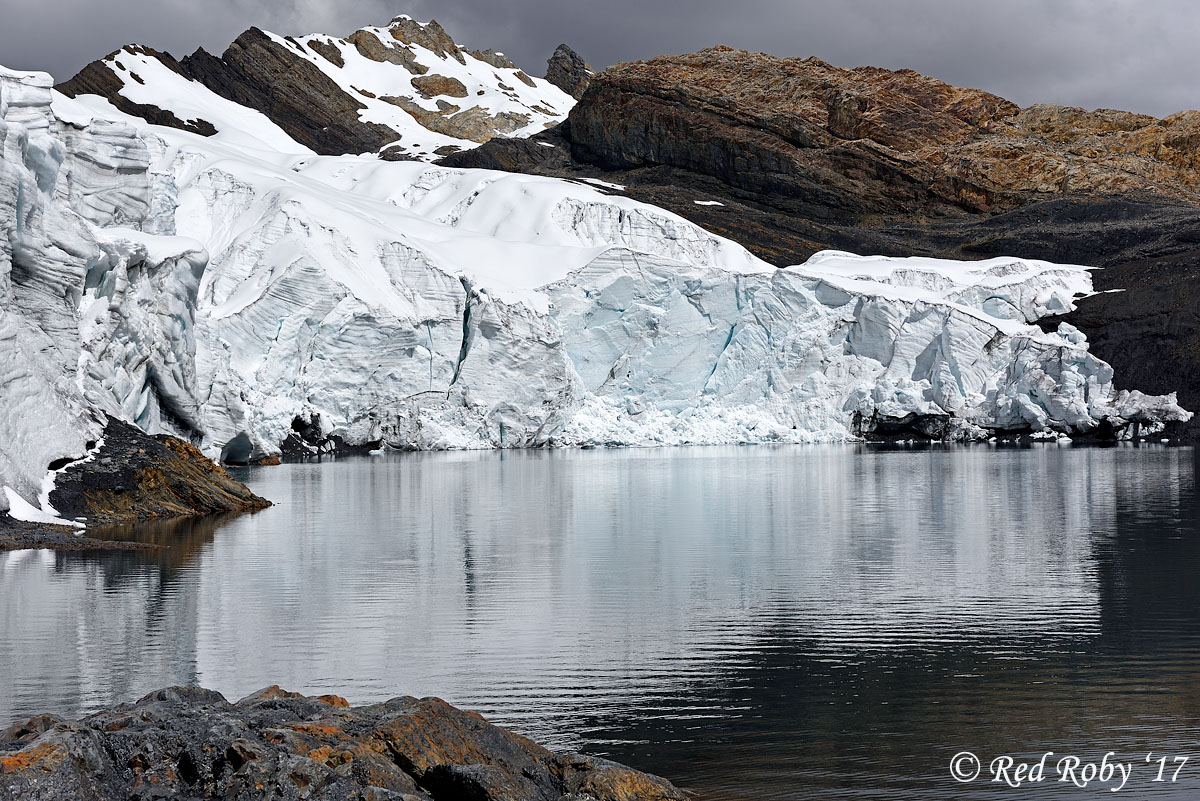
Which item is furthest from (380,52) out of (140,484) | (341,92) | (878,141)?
(140,484)

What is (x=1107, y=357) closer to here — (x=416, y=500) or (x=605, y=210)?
(x=605, y=210)

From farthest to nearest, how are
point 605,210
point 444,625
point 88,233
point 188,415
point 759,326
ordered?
point 605,210
point 759,326
point 188,415
point 88,233
point 444,625

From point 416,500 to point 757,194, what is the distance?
44172 millimetres

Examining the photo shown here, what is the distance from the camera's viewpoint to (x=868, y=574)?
11.4 metres

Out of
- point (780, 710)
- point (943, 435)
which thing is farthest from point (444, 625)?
point (943, 435)

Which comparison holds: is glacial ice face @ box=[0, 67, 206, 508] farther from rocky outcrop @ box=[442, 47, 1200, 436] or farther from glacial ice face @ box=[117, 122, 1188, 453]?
rocky outcrop @ box=[442, 47, 1200, 436]

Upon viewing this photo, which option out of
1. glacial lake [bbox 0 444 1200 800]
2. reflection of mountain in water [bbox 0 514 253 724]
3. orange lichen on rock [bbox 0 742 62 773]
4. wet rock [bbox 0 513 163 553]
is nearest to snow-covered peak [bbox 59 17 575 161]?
wet rock [bbox 0 513 163 553]

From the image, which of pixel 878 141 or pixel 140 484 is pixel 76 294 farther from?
pixel 878 141

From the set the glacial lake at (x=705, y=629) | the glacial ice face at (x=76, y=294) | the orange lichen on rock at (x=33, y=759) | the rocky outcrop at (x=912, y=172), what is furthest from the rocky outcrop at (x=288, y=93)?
the orange lichen on rock at (x=33, y=759)

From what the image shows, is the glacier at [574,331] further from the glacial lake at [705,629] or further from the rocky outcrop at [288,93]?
the rocky outcrop at [288,93]

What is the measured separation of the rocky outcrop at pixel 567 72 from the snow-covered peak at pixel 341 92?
11.1 ft

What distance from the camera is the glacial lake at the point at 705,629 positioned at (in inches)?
234

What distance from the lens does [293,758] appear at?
4250mm

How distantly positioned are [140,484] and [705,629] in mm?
10433
